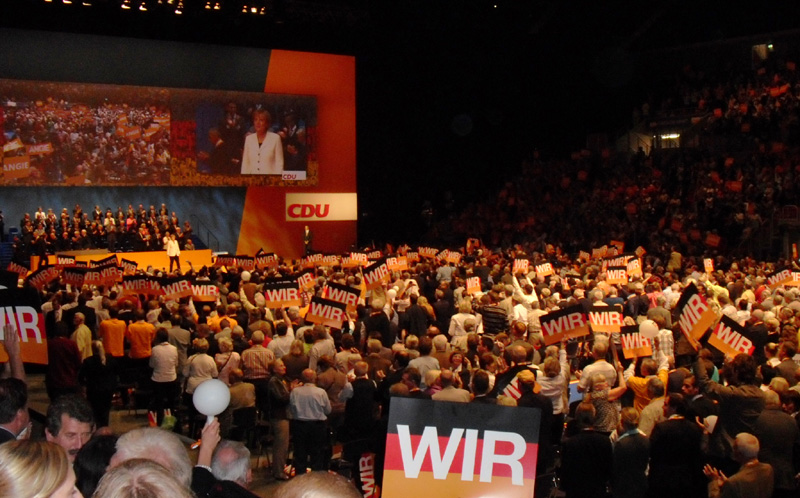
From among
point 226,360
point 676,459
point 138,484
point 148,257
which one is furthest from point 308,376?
point 148,257

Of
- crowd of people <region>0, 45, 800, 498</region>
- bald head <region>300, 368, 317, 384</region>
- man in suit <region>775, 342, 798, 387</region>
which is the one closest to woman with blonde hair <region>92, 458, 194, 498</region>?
crowd of people <region>0, 45, 800, 498</region>

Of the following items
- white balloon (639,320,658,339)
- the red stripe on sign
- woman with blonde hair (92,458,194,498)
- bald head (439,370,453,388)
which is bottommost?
bald head (439,370,453,388)

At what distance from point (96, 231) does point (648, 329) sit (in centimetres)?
1969

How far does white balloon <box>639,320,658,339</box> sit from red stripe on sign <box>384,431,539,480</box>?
18.4 ft

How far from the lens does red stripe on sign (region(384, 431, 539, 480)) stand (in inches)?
159

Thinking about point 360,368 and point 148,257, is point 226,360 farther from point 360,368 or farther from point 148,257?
point 148,257

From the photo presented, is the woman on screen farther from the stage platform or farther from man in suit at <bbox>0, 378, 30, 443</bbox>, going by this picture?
man in suit at <bbox>0, 378, 30, 443</bbox>

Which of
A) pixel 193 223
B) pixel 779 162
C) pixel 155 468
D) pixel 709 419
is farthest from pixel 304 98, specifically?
pixel 155 468

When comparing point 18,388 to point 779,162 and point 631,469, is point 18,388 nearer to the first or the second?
point 631,469

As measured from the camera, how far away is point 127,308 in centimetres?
1239

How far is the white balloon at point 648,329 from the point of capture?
9289 mm

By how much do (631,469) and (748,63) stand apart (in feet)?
89.1

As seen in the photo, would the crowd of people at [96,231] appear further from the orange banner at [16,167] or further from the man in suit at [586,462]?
the man in suit at [586,462]

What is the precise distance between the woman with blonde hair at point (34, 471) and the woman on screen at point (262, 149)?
25.8 metres
